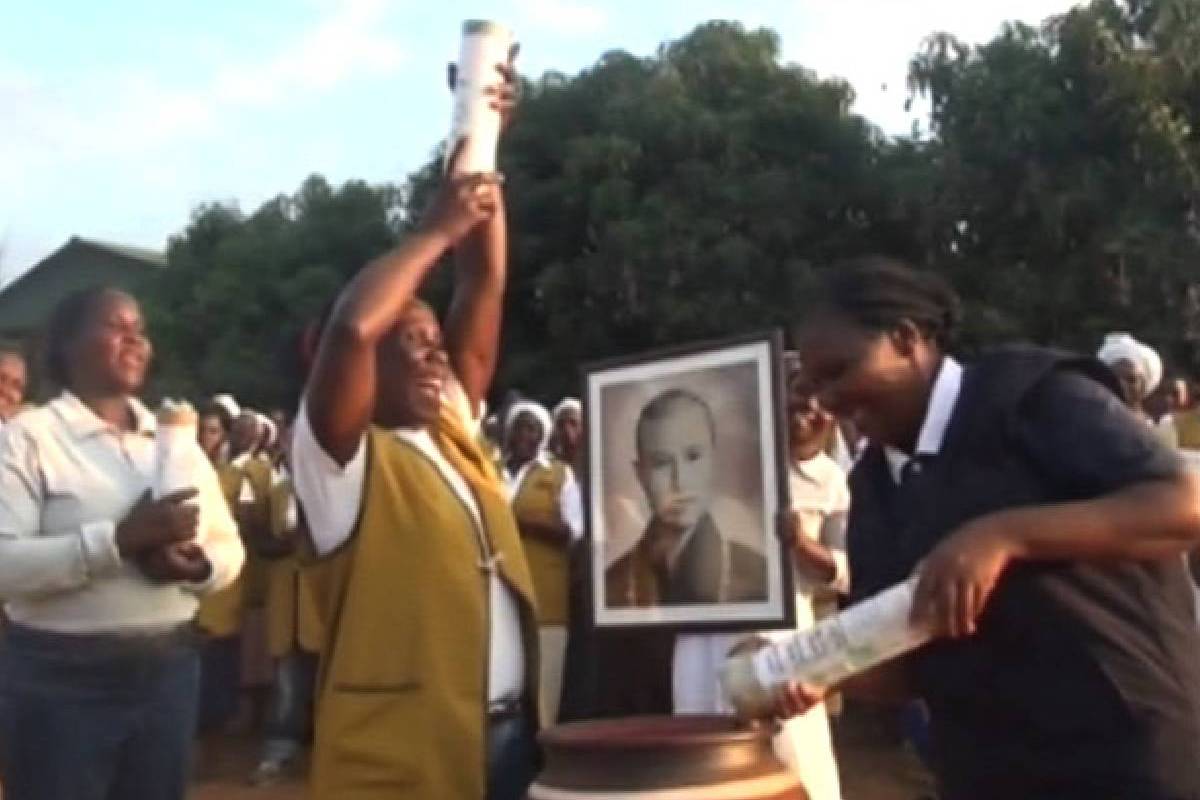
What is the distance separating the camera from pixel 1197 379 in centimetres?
1797

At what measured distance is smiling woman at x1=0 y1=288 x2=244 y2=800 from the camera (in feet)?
15.6

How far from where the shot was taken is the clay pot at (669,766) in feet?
10.8

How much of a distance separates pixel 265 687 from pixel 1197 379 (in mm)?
8390

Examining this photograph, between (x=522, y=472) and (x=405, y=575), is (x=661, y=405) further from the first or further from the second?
(x=522, y=472)

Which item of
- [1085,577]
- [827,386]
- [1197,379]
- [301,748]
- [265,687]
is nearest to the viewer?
[1085,577]

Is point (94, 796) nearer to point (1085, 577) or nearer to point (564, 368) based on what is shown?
point (1085, 577)

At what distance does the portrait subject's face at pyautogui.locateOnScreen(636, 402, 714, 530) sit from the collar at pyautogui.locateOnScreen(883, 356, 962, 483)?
83 centimetres

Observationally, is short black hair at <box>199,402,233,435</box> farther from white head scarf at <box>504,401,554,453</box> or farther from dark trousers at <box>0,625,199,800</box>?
dark trousers at <box>0,625,199,800</box>

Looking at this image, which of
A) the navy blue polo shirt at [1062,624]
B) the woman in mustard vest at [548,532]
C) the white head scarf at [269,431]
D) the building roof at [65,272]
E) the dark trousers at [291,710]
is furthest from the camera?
the building roof at [65,272]

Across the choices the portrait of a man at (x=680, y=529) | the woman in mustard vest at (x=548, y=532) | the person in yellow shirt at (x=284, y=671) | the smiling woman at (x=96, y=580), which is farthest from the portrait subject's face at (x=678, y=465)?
the person in yellow shirt at (x=284, y=671)

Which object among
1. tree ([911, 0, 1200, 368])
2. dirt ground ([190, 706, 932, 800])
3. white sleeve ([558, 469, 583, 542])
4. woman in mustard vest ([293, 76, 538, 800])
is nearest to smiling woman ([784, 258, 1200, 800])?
woman in mustard vest ([293, 76, 538, 800])

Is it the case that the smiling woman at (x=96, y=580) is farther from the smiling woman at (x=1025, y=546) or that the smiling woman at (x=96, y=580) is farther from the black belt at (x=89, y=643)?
the smiling woman at (x=1025, y=546)

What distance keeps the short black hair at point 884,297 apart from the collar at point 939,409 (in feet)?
0.25

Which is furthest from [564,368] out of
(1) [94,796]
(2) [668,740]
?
(2) [668,740]
